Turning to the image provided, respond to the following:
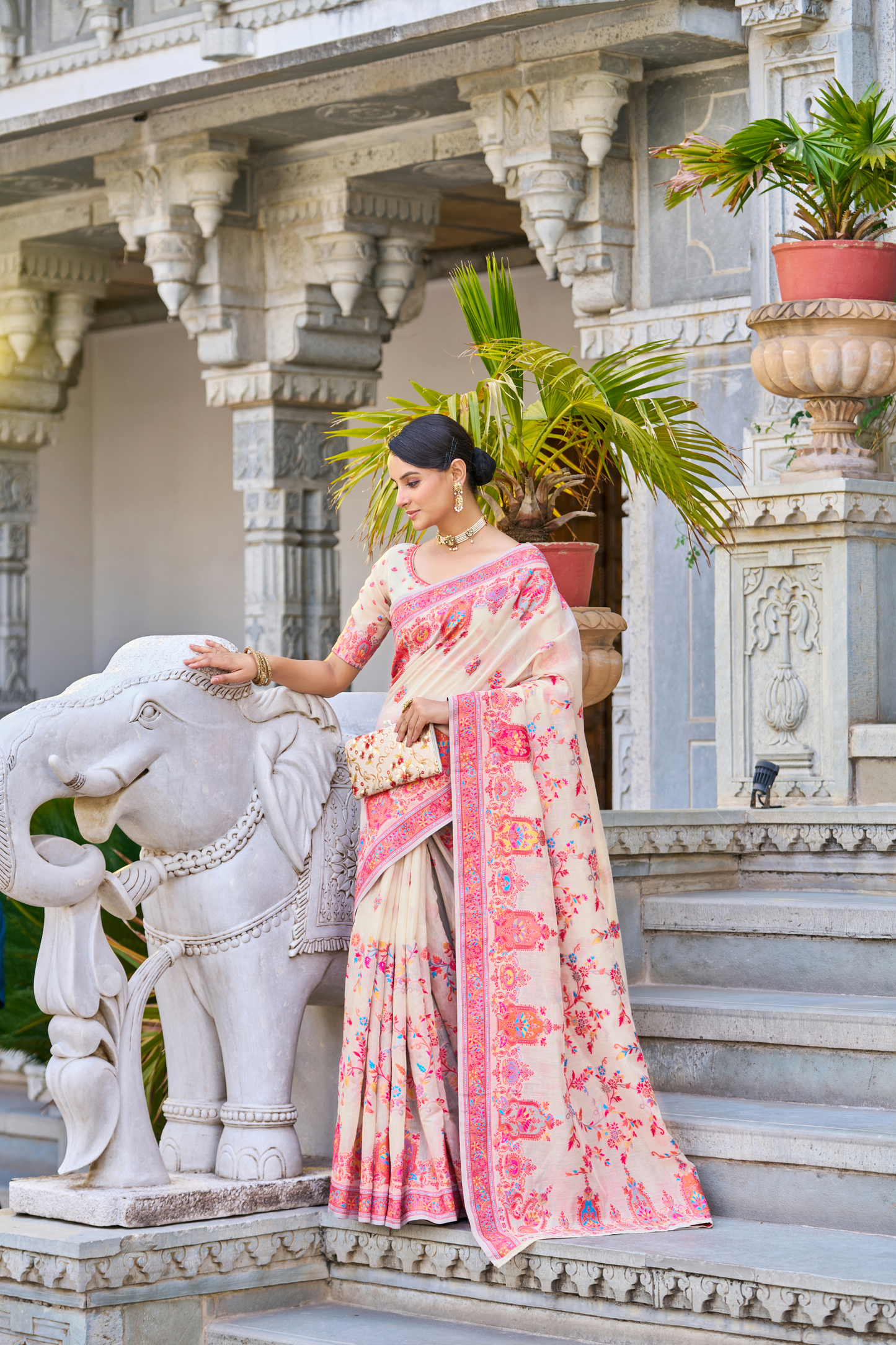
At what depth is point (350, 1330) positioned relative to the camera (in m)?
3.34

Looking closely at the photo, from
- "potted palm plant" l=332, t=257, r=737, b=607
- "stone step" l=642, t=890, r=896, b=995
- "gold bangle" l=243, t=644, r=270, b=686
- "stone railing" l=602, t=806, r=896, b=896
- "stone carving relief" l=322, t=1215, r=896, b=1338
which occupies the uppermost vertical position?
"potted palm plant" l=332, t=257, r=737, b=607

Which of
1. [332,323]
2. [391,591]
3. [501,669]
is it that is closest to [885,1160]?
[501,669]

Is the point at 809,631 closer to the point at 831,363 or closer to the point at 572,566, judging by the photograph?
the point at 831,363

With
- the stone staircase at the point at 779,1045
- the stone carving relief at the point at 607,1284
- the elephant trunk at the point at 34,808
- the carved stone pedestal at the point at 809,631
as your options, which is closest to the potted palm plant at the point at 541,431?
the carved stone pedestal at the point at 809,631

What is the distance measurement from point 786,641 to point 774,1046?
1.91 meters

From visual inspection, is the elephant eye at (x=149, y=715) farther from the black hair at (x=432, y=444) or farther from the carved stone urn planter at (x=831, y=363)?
the carved stone urn planter at (x=831, y=363)

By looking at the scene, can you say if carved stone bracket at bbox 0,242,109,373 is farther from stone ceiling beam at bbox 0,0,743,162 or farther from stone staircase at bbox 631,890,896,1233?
stone staircase at bbox 631,890,896,1233

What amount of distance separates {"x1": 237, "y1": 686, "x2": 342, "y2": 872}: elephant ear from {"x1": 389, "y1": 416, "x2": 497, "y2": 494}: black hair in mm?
515

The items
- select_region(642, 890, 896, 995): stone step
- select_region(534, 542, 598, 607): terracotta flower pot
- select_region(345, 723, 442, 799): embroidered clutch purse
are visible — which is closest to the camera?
select_region(345, 723, 442, 799): embroidered clutch purse

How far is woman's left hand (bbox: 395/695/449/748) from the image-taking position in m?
3.34

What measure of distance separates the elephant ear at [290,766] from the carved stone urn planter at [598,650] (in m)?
1.12

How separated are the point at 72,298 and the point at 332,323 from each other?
6.72 feet

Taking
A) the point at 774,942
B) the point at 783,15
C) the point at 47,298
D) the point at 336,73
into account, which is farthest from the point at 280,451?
the point at 774,942

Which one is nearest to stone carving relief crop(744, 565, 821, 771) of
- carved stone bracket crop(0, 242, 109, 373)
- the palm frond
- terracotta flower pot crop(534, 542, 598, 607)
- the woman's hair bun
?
the palm frond
